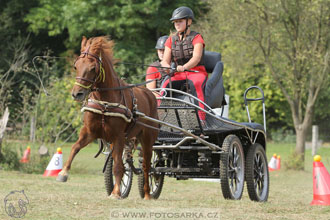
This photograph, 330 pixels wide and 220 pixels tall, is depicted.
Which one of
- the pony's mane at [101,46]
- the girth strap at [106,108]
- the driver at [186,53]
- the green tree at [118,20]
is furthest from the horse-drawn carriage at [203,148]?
the green tree at [118,20]

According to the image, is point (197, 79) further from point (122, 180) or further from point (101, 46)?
point (101, 46)

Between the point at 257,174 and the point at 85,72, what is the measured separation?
12.9 feet

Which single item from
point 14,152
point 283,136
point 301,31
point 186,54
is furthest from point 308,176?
point 283,136

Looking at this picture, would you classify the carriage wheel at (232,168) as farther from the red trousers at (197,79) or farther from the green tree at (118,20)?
the green tree at (118,20)

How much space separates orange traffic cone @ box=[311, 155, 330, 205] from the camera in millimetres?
10148

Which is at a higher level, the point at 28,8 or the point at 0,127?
the point at 28,8

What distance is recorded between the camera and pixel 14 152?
53.5ft

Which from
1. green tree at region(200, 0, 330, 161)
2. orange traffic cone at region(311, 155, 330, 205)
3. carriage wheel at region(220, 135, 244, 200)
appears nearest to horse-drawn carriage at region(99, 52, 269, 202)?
carriage wheel at region(220, 135, 244, 200)

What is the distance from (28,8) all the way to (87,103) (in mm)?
28800

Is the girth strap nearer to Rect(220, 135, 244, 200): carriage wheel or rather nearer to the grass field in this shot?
the grass field

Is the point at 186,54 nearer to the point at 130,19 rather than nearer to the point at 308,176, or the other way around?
the point at 308,176

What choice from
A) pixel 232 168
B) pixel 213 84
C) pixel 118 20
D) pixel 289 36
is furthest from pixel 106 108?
pixel 118 20

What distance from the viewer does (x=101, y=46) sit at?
27.7ft

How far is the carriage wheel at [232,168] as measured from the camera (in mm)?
9602
